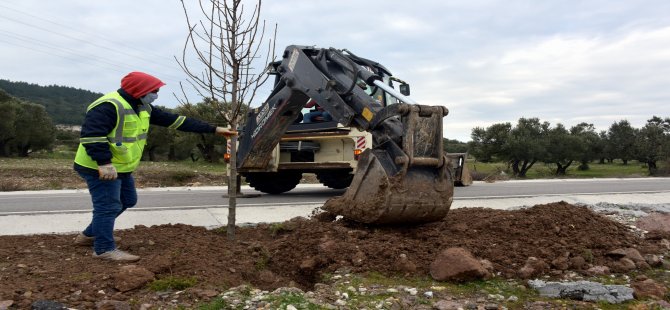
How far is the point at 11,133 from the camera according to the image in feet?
121

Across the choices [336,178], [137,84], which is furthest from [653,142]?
[137,84]

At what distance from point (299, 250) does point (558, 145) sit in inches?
1821

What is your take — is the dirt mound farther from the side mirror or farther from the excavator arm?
the side mirror

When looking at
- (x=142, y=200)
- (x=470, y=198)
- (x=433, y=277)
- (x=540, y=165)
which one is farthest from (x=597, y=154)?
(x=433, y=277)

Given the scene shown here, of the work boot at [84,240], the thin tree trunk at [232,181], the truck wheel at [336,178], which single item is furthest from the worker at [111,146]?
the truck wheel at [336,178]

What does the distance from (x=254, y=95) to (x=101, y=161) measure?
1.64m

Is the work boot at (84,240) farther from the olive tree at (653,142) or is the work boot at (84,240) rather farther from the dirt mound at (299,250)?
the olive tree at (653,142)

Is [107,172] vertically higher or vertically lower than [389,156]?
lower

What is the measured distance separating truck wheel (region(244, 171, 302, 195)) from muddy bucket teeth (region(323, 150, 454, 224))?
22.5ft

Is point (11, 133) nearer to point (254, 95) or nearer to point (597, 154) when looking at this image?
point (254, 95)

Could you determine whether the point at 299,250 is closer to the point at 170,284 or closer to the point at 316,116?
the point at 170,284

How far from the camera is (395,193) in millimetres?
4941

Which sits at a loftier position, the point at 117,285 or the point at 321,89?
the point at 321,89

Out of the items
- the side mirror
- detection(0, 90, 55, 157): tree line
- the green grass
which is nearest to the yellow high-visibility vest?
the green grass
